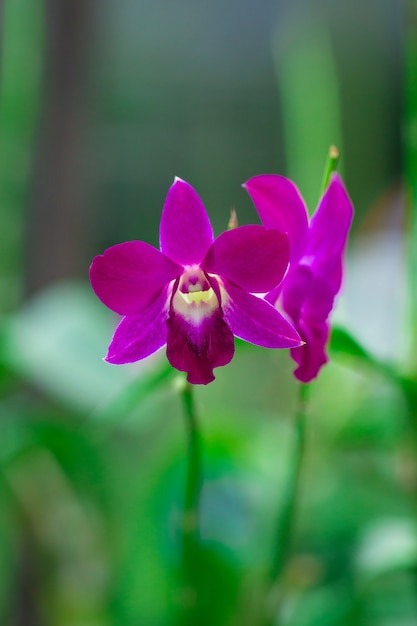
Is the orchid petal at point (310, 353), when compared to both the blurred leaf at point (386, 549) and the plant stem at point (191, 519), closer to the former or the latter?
the plant stem at point (191, 519)

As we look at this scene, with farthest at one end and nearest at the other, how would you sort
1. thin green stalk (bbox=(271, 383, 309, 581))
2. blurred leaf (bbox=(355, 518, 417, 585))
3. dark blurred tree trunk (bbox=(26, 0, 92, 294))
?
1. dark blurred tree trunk (bbox=(26, 0, 92, 294))
2. blurred leaf (bbox=(355, 518, 417, 585))
3. thin green stalk (bbox=(271, 383, 309, 581))

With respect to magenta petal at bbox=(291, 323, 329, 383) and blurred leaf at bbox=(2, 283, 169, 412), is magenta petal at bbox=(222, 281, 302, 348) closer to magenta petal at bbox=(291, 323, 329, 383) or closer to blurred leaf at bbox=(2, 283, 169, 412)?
magenta petal at bbox=(291, 323, 329, 383)

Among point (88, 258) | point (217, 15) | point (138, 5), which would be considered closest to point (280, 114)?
point (217, 15)

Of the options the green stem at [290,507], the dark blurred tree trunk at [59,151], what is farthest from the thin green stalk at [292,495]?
the dark blurred tree trunk at [59,151]

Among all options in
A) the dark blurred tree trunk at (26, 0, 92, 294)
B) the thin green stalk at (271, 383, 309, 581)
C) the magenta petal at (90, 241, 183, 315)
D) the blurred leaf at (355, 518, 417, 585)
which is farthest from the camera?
the dark blurred tree trunk at (26, 0, 92, 294)

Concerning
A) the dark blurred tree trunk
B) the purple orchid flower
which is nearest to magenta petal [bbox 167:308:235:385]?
the purple orchid flower

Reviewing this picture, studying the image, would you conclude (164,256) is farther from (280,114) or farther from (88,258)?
(280,114)

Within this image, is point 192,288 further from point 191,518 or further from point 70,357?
point 70,357
